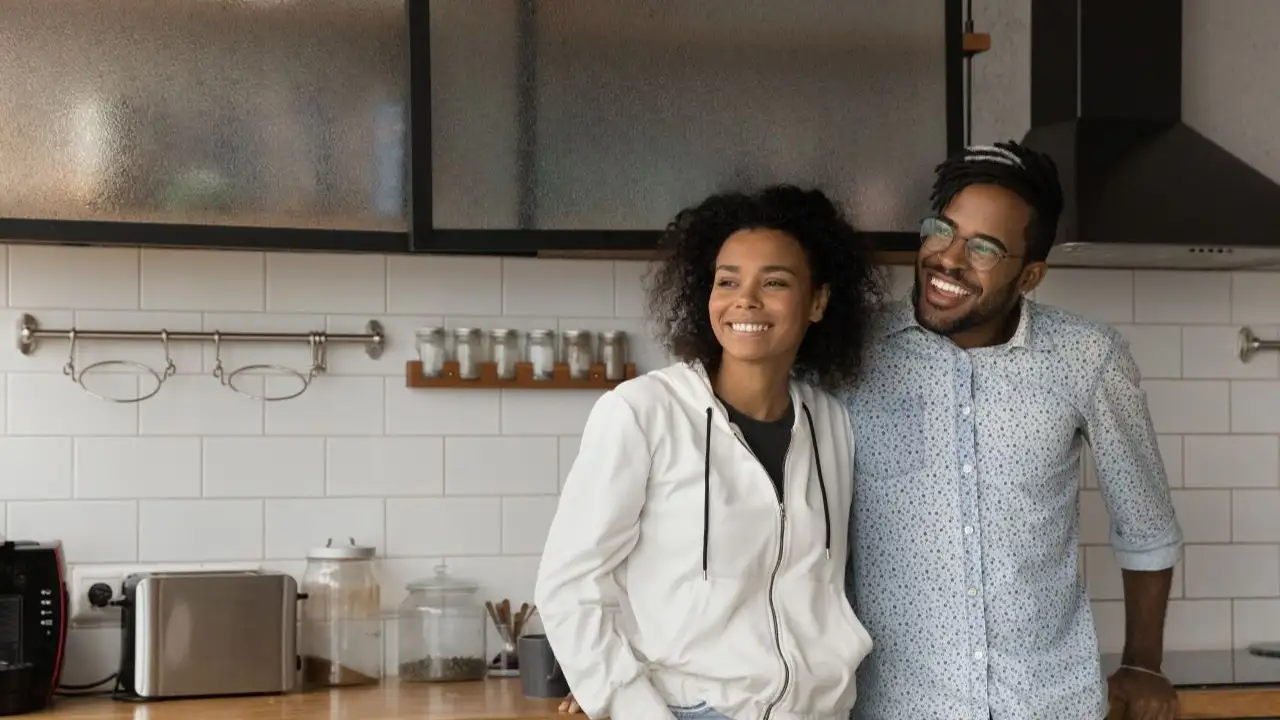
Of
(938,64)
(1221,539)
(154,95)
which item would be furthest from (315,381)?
(1221,539)

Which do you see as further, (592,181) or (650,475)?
(592,181)

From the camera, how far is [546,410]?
122 inches

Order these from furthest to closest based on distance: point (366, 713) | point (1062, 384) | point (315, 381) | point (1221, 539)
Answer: point (1221, 539) → point (315, 381) → point (366, 713) → point (1062, 384)

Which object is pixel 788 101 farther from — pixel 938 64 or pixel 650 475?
pixel 650 475

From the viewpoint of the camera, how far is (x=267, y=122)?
8.83 feet

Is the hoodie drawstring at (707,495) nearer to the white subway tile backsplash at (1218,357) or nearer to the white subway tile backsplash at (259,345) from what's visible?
the white subway tile backsplash at (259,345)

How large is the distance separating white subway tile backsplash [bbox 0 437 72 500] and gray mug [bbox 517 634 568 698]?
35.4 inches

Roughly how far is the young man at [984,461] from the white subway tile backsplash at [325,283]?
1.07 metres

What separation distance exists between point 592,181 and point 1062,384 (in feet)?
2.88

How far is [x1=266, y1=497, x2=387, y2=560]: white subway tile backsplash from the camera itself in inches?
117

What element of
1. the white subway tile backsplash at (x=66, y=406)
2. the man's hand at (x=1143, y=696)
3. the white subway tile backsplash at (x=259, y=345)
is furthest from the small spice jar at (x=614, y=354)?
the man's hand at (x=1143, y=696)

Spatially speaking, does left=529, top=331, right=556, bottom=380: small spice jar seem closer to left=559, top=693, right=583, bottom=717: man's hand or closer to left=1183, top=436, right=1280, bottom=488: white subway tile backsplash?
left=559, top=693, right=583, bottom=717: man's hand

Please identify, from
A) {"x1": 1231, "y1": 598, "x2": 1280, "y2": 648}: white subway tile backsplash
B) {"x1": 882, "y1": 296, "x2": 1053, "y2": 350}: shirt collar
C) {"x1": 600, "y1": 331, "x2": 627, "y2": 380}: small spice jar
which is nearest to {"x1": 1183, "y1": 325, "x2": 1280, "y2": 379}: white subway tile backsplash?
{"x1": 1231, "y1": 598, "x2": 1280, "y2": 648}: white subway tile backsplash

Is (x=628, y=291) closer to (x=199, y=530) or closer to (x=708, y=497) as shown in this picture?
(x=199, y=530)
